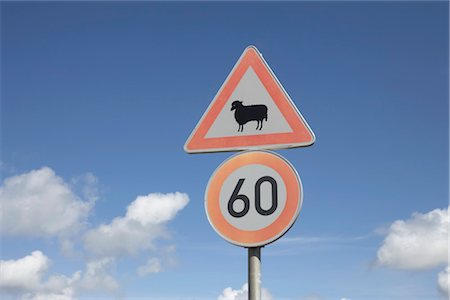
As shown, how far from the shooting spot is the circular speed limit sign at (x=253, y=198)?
7.53 feet

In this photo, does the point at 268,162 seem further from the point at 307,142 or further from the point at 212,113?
the point at 212,113

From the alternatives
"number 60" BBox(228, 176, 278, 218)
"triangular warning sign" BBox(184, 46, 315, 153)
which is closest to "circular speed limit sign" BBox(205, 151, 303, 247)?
"number 60" BBox(228, 176, 278, 218)

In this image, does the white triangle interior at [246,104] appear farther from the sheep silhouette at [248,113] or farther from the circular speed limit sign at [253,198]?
the circular speed limit sign at [253,198]

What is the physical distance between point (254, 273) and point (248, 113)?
0.78 metres

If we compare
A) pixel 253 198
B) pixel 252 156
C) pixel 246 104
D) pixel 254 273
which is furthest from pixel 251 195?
pixel 246 104

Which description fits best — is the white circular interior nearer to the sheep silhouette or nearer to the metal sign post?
the metal sign post

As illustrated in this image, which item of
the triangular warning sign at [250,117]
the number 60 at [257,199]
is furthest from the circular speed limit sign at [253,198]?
the triangular warning sign at [250,117]

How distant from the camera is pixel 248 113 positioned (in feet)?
8.37

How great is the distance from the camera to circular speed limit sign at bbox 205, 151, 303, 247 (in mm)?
2295

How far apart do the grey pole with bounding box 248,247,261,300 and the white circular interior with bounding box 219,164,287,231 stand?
0.35 ft

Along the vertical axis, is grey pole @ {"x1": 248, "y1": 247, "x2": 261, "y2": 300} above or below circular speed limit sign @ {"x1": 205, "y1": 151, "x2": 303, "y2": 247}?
below

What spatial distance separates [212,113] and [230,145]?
22 centimetres

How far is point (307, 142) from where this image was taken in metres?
2.49

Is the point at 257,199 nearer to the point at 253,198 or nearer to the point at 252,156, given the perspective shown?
the point at 253,198
